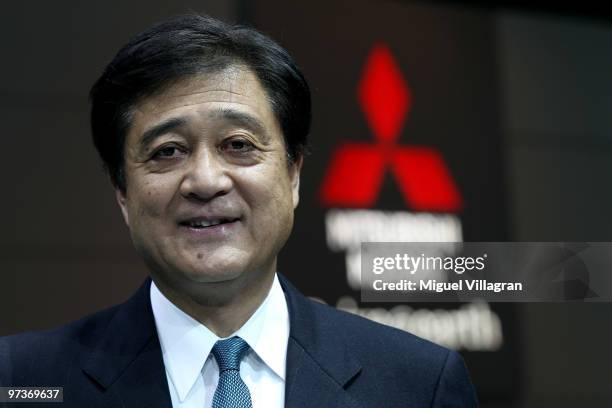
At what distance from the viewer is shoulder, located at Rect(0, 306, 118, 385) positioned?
164cm

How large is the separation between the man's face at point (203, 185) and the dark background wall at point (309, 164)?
0.87 meters

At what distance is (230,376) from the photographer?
157 cm

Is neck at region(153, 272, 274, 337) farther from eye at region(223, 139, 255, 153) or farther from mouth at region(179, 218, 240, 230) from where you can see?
eye at region(223, 139, 255, 153)

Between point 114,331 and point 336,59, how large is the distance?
1334 mm

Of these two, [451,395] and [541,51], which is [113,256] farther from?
[541,51]

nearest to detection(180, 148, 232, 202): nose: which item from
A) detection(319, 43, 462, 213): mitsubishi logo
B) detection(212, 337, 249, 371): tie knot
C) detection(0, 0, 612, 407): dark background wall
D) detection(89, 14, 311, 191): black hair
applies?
detection(89, 14, 311, 191): black hair

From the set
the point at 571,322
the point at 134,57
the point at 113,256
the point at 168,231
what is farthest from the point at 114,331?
the point at 571,322

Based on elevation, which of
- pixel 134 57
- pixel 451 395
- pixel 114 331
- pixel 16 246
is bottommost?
pixel 451 395

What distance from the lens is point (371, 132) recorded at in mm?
2746

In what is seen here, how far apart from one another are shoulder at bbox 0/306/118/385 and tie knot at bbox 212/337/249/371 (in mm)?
247

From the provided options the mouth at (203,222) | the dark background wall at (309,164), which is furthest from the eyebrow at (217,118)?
the dark background wall at (309,164)

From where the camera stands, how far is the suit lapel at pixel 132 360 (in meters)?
1.56

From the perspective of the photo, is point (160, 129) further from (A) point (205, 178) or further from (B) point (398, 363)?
(B) point (398, 363)

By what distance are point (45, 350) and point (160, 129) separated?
1.55ft
